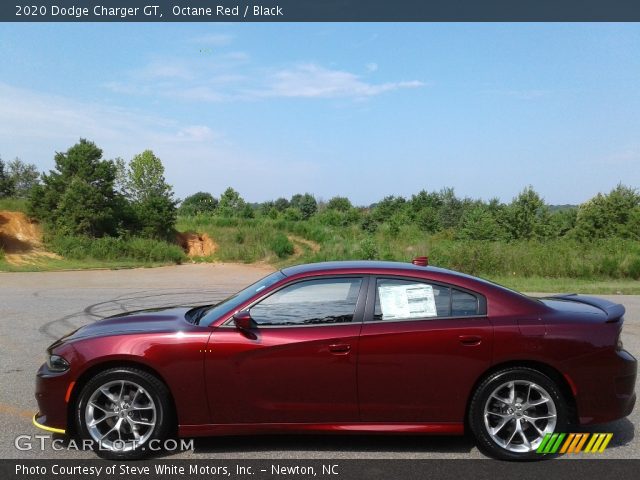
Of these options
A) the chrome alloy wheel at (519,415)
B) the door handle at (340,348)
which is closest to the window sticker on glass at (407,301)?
the door handle at (340,348)

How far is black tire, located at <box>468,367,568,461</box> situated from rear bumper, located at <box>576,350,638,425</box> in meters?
0.17

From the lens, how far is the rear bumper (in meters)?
4.14

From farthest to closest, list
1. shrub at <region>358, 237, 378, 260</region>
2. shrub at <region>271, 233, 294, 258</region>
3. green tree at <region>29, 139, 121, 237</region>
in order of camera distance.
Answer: shrub at <region>271, 233, 294, 258</region> < green tree at <region>29, 139, 121, 237</region> < shrub at <region>358, 237, 378, 260</region>

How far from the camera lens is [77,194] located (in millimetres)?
27281

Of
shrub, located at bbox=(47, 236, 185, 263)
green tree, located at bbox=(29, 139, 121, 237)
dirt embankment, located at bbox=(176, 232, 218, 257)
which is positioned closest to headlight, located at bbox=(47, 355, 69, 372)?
shrub, located at bbox=(47, 236, 185, 263)

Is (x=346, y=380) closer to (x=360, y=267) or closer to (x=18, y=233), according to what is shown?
(x=360, y=267)

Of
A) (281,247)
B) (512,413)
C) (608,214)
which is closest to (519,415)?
(512,413)

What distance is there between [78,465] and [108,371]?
0.67m

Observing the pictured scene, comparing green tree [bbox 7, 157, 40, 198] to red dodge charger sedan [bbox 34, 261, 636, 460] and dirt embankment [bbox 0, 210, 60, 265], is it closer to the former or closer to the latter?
dirt embankment [bbox 0, 210, 60, 265]

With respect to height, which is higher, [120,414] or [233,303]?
[233,303]

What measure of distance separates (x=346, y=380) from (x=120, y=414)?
1.68 metres

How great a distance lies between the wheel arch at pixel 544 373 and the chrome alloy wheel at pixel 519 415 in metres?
0.12

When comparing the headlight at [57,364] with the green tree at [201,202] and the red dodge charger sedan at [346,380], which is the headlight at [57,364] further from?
the green tree at [201,202]

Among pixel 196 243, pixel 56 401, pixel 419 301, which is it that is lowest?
→ pixel 56 401
